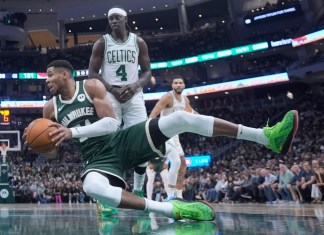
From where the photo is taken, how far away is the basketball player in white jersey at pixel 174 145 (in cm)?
583

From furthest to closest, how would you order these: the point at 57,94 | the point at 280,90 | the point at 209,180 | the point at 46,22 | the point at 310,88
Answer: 1. the point at 46,22
2. the point at 280,90
3. the point at 310,88
4. the point at 209,180
5. the point at 57,94

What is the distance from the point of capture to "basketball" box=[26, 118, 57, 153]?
3.07 meters

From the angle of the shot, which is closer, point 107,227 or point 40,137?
point 40,137

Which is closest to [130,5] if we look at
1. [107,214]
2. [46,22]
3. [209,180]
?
[46,22]

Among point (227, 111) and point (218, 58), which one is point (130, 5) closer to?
point (218, 58)

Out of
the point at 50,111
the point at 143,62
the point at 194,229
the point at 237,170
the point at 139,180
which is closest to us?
the point at 194,229

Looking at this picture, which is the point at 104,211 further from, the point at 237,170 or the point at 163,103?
the point at 237,170

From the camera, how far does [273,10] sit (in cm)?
3006

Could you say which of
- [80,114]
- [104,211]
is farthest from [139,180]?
[80,114]

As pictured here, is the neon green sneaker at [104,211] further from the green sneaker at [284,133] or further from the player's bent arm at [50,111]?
the green sneaker at [284,133]

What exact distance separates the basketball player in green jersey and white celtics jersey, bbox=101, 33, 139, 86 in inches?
51.9

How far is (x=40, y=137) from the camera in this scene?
3076 millimetres

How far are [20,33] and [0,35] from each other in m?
1.53

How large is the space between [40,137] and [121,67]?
1.94 meters
